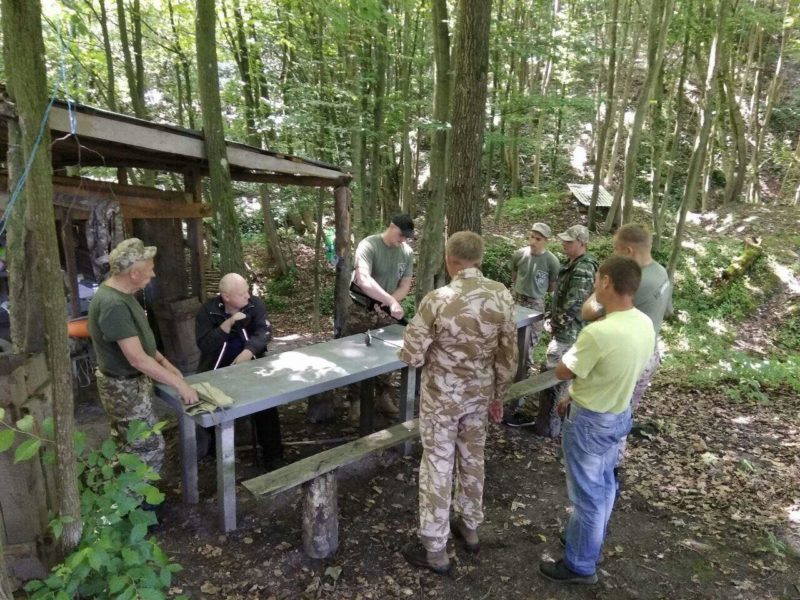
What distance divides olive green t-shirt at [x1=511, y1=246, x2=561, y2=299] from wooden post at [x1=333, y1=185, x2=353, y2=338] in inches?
92.9

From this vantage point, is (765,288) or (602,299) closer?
(602,299)

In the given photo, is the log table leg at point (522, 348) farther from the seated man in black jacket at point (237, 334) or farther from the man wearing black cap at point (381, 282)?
the seated man in black jacket at point (237, 334)

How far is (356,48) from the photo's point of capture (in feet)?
35.0

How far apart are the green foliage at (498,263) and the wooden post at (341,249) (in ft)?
20.3

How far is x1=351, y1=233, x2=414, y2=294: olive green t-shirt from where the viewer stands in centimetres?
496

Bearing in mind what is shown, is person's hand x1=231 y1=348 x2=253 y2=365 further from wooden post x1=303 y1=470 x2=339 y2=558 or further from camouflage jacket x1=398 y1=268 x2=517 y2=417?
camouflage jacket x1=398 y1=268 x2=517 y2=417

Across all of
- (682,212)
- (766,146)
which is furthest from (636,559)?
(766,146)

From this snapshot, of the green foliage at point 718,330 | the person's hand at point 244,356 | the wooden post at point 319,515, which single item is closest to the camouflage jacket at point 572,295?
the wooden post at point 319,515

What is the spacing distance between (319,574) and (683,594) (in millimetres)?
2331

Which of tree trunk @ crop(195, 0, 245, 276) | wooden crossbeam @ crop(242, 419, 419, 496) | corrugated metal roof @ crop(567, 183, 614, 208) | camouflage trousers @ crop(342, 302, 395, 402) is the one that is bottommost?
wooden crossbeam @ crop(242, 419, 419, 496)

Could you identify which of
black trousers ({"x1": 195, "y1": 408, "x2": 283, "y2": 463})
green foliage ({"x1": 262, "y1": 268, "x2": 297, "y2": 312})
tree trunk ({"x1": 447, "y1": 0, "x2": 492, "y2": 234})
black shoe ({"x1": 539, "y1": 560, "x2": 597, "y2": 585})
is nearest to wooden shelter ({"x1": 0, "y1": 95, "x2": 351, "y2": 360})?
tree trunk ({"x1": 447, "y1": 0, "x2": 492, "y2": 234})

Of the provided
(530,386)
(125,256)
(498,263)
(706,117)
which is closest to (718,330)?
(706,117)

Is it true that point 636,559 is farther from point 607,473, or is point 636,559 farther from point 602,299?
point 602,299

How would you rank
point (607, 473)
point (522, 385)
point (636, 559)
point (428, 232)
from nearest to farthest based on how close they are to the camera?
1. point (607, 473)
2. point (636, 559)
3. point (522, 385)
4. point (428, 232)
